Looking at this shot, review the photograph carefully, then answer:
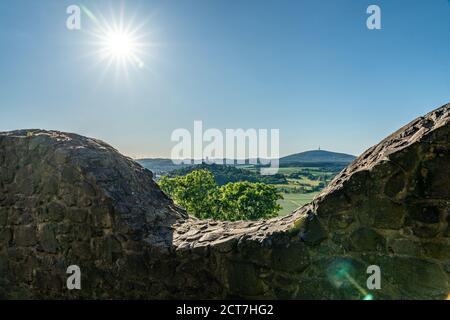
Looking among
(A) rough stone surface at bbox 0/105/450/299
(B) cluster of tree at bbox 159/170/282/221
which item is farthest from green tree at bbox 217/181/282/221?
(A) rough stone surface at bbox 0/105/450/299

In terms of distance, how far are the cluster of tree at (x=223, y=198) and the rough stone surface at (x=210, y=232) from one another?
1030 cm

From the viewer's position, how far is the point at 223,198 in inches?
661

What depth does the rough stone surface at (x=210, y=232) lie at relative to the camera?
11.7ft

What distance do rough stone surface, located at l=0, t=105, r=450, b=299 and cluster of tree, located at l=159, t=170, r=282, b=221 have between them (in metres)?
10.3

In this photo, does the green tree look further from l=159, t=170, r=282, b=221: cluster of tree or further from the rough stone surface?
the rough stone surface

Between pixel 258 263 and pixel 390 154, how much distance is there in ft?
6.22

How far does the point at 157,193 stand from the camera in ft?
20.9

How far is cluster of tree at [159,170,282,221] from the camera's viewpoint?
16.6 m

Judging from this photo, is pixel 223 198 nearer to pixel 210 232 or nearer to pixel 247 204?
pixel 247 204

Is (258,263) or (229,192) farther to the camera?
(229,192)

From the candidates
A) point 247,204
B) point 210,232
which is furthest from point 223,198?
point 210,232

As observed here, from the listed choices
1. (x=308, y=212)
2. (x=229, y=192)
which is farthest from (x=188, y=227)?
(x=229, y=192)

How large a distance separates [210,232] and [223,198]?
11955mm

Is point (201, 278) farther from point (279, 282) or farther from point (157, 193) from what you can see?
point (157, 193)
